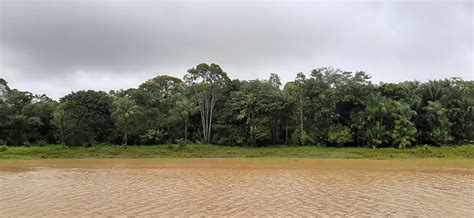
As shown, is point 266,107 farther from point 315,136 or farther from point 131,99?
point 131,99

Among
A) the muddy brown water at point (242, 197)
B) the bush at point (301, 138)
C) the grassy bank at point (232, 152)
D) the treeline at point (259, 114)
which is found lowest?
the muddy brown water at point (242, 197)

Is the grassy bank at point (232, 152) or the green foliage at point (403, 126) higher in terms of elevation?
the green foliage at point (403, 126)

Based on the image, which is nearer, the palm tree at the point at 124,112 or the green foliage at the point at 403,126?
the green foliage at the point at 403,126

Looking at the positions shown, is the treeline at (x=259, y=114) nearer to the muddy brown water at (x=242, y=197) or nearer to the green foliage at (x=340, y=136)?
the green foliage at (x=340, y=136)

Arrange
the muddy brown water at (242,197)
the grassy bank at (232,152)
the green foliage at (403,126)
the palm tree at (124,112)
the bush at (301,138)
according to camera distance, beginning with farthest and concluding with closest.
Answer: the palm tree at (124,112), the bush at (301,138), the green foliage at (403,126), the grassy bank at (232,152), the muddy brown water at (242,197)

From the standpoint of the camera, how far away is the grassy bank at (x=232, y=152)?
35281 mm

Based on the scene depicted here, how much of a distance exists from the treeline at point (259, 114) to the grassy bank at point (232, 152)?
1.63 m

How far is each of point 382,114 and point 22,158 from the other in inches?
1272

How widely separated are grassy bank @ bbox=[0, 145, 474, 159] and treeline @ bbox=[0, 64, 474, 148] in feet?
5.34

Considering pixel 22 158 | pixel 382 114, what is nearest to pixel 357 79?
pixel 382 114

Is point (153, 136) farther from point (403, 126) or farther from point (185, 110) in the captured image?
point (403, 126)

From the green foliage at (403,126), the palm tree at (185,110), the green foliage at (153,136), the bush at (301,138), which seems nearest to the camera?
the green foliage at (403,126)

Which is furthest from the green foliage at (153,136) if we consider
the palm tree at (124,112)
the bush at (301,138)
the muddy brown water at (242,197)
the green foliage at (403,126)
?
the muddy brown water at (242,197)

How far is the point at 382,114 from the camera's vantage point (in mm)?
38875
